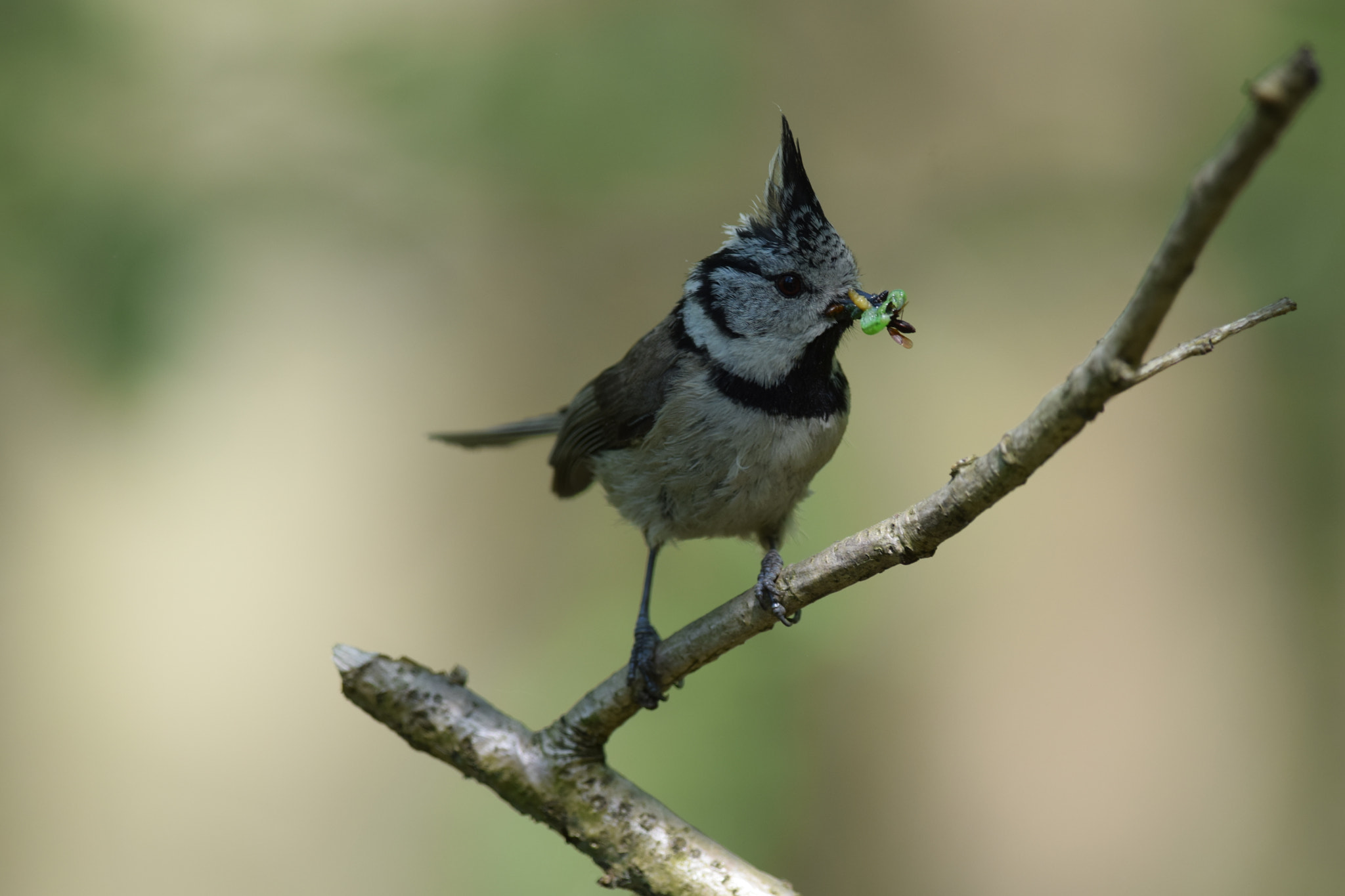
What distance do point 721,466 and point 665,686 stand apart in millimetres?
639

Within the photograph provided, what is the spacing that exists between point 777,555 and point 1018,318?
314 centimetres

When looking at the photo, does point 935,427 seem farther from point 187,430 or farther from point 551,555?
point 187,430

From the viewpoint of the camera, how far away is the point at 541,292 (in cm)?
574

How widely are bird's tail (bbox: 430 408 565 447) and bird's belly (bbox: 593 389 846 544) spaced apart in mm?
819

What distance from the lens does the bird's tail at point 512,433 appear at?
3729 millimetres

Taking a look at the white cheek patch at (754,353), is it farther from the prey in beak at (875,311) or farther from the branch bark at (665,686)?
the branch bark at (665,686)

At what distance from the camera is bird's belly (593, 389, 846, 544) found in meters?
2.76

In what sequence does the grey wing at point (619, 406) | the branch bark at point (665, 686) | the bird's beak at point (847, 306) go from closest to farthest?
the branch bark at point (665, 686)
the bird's beak at point (847, 306)
the grey wing at point (619, 406)

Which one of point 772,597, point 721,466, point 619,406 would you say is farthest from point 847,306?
point 772,597

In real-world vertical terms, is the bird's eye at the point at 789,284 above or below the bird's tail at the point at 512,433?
below

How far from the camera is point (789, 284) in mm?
2822

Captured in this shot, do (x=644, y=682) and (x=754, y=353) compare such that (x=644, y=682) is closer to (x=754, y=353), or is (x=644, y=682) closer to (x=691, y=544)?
(x=754, y=353)

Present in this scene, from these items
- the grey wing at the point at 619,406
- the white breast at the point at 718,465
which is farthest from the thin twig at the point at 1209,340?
the grey wing at the point at 619,406

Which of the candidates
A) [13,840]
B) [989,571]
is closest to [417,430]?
[13,840]
